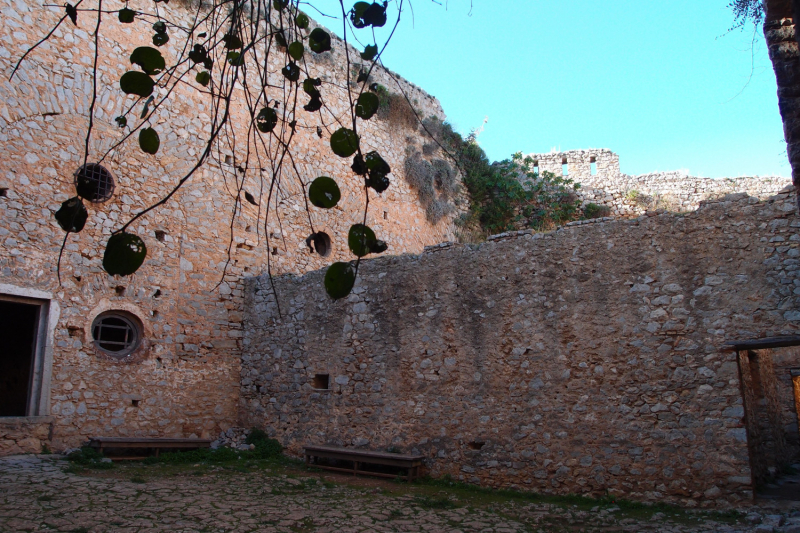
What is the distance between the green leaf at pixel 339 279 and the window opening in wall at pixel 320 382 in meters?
7.54

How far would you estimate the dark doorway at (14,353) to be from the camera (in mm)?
11195

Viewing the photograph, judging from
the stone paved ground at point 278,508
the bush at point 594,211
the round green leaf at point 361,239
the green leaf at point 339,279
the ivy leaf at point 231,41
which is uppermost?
the bush at point 594,211

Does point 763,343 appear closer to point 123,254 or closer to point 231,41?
point 231,41

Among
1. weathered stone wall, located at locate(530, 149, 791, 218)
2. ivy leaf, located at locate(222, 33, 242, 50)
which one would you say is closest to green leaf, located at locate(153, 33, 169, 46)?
ivy leaf, located at locate(222, 33, 242, 50)

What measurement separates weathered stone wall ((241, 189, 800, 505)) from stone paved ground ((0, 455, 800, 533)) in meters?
0.54

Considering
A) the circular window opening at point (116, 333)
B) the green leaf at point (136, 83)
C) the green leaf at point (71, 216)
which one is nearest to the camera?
the green leaf at point (71, 216)

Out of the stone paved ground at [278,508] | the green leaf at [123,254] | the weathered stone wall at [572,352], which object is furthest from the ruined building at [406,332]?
the green leaf at [123,254]

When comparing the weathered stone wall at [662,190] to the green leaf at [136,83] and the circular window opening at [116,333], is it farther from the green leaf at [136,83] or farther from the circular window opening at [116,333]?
the green leaf at [136,83]

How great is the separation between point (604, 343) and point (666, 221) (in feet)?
5.24

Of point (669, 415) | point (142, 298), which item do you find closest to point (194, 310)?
point (142, 298)

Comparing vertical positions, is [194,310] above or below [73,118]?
below

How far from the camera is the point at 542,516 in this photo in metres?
6.11

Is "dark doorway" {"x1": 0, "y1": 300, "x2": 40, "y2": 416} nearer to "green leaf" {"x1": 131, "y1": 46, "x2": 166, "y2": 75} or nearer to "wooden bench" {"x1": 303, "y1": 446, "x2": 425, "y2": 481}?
"wooden bench" {"x1": 303, "y1": 446, "x2": 425, "y2": 481}

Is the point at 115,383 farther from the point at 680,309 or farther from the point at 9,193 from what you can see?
the point at 680,309
